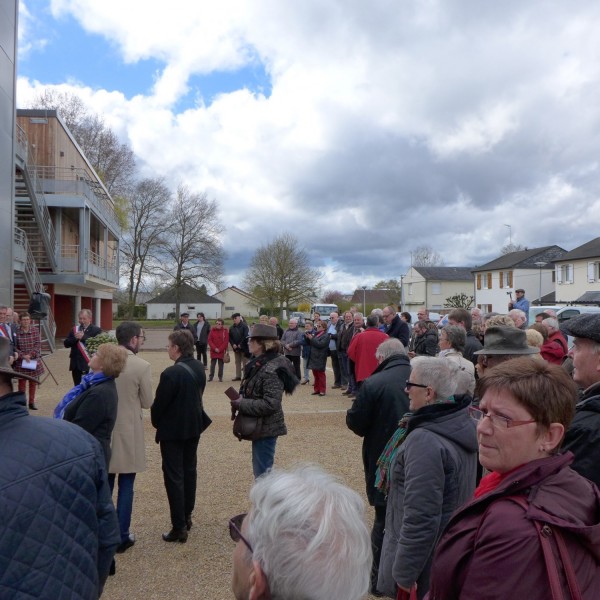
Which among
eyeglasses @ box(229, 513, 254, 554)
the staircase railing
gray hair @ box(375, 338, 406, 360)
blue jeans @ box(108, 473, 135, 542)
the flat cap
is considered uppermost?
the staircase railing

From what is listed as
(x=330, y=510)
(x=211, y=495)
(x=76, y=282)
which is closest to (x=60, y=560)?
(x=330, y=510)

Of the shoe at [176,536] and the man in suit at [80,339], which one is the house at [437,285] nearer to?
the man in suit at [80,339]

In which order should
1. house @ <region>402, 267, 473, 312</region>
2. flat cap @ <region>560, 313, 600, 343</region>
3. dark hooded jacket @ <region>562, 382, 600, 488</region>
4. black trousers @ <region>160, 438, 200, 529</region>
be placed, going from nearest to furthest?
dark hooded jacket @ <region>562, 382, 600, 488</region>
flat cap @ <region>560, 313, 600, 343</region>
black trousers @ <region>160, 438, 200, 529</region>
house @ <region>402, 267, 473, 312</region>

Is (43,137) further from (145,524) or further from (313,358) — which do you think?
(145,524)

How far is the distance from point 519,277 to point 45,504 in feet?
187

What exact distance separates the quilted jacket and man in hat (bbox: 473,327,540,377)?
9.16 ft

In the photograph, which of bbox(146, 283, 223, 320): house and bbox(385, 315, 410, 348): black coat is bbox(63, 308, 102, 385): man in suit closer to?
bbox(385, 315, 410, 348): black coat

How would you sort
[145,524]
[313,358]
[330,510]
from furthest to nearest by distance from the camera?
1. [313,358]
2. [145,524]
3. [330,510]

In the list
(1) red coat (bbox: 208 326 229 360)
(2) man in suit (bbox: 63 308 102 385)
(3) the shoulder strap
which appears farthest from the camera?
(1) red coat (bbox: 208 326 229 360)

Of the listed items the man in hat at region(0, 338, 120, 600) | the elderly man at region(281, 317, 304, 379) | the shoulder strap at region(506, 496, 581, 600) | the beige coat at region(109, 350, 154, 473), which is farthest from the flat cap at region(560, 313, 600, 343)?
the elderly man at region(281, 317, 304, 379)

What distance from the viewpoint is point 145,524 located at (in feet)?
17.7

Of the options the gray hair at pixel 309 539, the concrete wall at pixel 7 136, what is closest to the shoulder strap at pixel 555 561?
the gray hair at pixel 309 539

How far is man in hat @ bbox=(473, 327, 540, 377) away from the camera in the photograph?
4008mm

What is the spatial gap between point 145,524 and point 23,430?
361 cm
